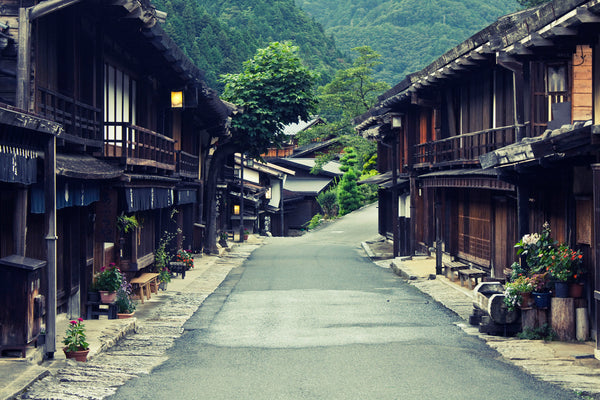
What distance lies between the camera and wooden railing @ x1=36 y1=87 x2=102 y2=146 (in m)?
13.3

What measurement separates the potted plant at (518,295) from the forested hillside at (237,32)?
6686 centimetres

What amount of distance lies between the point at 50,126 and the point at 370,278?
54.1 ft

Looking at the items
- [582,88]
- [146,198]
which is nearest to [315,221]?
[146,198]

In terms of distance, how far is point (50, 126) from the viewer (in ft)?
35.8

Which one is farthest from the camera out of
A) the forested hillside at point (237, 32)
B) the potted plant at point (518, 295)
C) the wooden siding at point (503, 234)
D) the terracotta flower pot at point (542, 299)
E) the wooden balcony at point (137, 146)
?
the forested hillside at point (237, 32)

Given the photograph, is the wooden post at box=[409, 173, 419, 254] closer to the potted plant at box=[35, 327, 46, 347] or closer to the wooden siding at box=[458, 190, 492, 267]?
the wooden siding at box=[458, 190, 492, 267]

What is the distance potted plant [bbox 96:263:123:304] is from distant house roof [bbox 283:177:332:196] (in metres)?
55.3

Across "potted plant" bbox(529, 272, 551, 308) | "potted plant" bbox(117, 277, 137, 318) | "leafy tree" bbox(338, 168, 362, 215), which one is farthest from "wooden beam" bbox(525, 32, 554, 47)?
"leafy tree" bbox(338, 168, 362, 215)

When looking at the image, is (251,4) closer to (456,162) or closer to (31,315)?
(456,162)

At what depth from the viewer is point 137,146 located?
18688mm

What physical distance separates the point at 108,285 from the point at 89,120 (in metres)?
3.47

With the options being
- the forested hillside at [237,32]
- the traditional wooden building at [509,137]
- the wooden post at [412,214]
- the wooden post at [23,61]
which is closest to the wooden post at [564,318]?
the traditional wooden building at [509,137]

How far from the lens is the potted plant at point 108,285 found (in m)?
15.8

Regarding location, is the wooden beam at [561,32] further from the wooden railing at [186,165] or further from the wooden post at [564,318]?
the wooden railing at [186,165]
